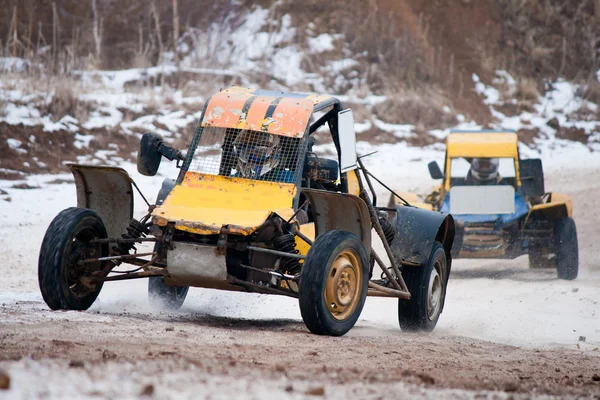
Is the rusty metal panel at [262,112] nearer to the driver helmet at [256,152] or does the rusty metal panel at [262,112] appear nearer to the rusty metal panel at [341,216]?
the driver helmet at [256,152]

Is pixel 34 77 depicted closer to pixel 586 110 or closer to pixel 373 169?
pixel 373 169

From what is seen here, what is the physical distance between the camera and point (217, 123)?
9148mm

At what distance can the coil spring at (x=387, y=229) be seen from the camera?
9.09 m

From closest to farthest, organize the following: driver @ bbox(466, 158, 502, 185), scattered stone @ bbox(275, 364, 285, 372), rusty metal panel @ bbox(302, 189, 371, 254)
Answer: scattered stone @ bbox(275, 364, 285, 372), rusty metal panel @ bbox(302, 189, 371, 254), driver @ bbox(466, 158, 502, 185)

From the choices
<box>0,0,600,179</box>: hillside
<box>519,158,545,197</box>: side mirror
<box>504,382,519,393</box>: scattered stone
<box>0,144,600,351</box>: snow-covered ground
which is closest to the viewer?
<box>504,382,519,393</box>: scattered stone

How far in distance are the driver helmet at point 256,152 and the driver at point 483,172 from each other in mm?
7619

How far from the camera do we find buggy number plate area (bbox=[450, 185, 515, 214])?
49.5 ft

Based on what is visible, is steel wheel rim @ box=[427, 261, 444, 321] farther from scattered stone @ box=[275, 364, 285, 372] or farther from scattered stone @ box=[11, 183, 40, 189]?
scattered stone @ box=[11, 183, 40, 189]

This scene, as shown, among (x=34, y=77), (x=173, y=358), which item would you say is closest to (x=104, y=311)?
(x=173, y=358)

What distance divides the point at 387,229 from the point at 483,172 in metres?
7.29

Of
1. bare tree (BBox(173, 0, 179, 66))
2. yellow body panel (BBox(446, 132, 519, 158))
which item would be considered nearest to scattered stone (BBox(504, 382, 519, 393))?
yellow body panel (BBox(446, 132, 519, 158))

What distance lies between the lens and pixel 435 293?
9.81 meters

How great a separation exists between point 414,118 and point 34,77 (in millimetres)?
10506

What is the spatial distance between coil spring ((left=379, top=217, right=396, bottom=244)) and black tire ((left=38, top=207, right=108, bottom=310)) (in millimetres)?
2520
